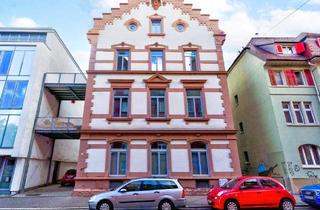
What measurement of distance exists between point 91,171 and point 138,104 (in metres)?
5.68

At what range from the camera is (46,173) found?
62.3 ft

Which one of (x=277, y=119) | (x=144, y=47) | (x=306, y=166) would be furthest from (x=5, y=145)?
(x=306, y=166)

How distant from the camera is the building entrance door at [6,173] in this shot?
14422 millimetres

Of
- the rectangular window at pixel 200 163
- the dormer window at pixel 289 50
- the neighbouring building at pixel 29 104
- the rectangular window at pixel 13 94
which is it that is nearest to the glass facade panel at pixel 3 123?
the neighbouring building at pixel 29 104

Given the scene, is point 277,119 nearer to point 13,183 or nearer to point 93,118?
point 93,118

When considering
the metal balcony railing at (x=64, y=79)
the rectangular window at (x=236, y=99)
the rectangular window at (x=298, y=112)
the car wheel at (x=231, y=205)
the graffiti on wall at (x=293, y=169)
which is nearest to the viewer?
the car wheel at (x=231, y=205)

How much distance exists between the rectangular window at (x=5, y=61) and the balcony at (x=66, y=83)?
3.05 metres

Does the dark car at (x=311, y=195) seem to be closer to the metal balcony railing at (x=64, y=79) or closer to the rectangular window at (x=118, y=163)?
the rectangular window at (x=118, y=163)

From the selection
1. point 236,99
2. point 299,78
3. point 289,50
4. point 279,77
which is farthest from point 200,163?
point 289,50

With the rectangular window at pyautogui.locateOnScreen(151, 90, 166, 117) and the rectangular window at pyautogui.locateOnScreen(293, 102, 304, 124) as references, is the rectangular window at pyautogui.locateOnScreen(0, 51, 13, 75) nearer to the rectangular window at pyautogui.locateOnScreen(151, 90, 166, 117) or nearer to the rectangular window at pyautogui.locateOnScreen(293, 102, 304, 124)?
the rectangular window at pyautogui.locateOnScreen(151, 90, 166, 117)

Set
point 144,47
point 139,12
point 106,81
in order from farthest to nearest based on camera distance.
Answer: point 139,12, point 144,47, point 106,81

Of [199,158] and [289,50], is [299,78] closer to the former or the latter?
[289,50]

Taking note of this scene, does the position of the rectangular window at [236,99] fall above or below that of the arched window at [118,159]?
above

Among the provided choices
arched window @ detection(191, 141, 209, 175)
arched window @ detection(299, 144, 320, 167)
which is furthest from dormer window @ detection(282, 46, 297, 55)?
arched window @ detection(191, 141, 209, 175)
